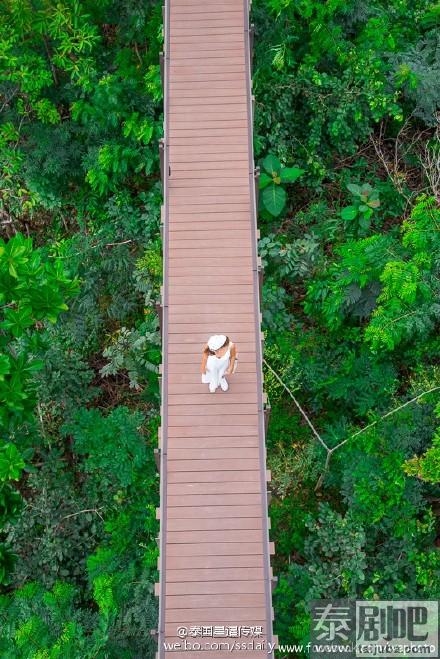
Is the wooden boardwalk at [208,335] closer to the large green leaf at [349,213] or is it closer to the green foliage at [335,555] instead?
the green foliage at [335,555]

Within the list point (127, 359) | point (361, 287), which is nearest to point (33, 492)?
point (127, 359)

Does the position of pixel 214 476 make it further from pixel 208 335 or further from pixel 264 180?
pixel 264 180

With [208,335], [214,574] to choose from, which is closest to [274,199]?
[208,335]

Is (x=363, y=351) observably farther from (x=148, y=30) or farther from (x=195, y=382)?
(x=148, y=30)

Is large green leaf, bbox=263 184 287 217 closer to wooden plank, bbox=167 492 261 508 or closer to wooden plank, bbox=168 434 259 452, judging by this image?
wooden plank, bbox=168 434 259 452

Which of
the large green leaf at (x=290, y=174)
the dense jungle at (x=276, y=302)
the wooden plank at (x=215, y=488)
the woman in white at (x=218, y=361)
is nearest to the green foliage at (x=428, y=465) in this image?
the dense jungle at (x=276, y=302)

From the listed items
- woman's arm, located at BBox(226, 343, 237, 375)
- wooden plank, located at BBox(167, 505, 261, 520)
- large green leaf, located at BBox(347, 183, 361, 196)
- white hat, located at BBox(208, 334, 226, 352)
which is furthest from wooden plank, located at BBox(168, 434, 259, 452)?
large green leaf, located at BBox(347, 183, 361, 196)
